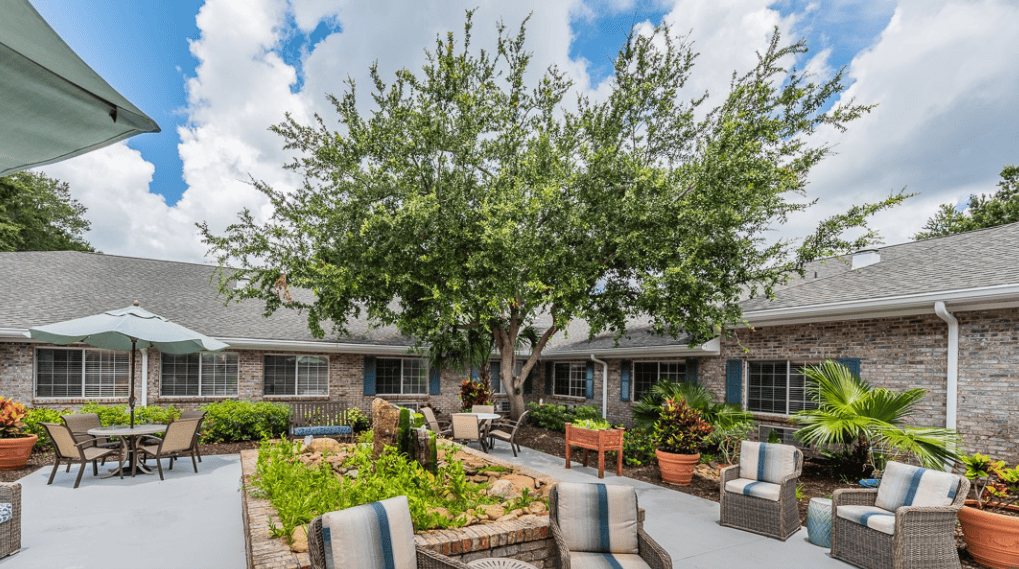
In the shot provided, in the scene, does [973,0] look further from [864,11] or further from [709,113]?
[709,113]

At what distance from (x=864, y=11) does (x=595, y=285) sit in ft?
22.9

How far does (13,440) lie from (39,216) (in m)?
21.9

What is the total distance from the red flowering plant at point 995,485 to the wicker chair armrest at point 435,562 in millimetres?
5415

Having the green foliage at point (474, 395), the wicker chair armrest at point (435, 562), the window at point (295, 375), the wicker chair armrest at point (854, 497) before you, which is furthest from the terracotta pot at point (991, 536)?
the window at point (295, 375)

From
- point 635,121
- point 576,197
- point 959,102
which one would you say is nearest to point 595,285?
point 576,197

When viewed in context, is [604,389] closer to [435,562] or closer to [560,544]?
[560,544]

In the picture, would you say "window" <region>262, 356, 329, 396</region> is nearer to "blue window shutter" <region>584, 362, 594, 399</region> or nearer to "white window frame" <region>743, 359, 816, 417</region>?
"blue window shutter" <region>584, 362, 594, 399</region>

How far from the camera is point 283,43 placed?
10.5 m

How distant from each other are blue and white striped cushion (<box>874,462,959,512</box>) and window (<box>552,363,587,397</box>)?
1126cm

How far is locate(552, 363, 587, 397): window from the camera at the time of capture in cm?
1667

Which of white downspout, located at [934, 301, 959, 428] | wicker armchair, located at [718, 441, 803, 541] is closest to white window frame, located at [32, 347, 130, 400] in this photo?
wicker armchair, located at [718, 441, 803, 541]

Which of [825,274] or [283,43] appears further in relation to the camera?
[825,274]

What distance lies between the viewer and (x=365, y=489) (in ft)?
15.0

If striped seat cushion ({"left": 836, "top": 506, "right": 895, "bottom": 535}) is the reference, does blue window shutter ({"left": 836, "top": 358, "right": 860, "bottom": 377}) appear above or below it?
above
